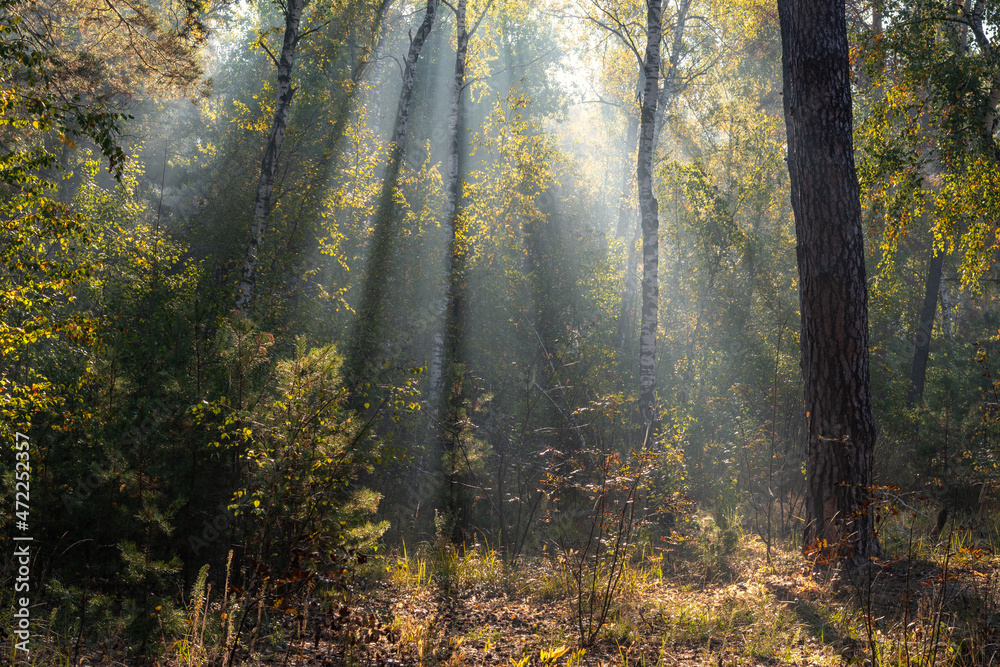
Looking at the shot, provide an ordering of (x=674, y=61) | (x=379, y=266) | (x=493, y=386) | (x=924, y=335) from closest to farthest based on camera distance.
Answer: (x=379, y=266), (x=924, y=335), (x=493, y=386), (x=674, y=61)

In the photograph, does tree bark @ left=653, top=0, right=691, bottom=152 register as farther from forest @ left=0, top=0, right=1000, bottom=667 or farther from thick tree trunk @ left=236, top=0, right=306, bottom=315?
thick tree trunk @ left=236, top=0, right=306, bottom=315

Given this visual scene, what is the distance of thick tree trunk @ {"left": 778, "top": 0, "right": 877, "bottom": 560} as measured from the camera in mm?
5082

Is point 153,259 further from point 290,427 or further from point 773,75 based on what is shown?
point 773,75

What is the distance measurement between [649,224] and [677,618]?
6.64 meters

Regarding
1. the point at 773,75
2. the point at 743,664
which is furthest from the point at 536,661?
the point at 773,75

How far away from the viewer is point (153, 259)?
8344mm

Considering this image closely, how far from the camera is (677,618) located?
4305 mm

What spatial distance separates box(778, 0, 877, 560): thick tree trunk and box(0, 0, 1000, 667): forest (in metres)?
0.03

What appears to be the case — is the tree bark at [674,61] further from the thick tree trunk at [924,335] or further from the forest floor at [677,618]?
the forest floor at [677,618]

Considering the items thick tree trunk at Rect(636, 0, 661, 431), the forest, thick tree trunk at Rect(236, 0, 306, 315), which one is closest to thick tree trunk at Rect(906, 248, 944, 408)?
the forest

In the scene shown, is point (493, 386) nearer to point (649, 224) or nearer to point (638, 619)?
point (649, 224)

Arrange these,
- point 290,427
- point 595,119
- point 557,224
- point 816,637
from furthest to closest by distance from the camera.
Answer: point 595,119
point 557,224
point 290,427
point 816,637

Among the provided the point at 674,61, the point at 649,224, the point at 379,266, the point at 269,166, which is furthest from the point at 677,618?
the point at 674,61

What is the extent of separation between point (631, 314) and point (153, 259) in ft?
36.0
